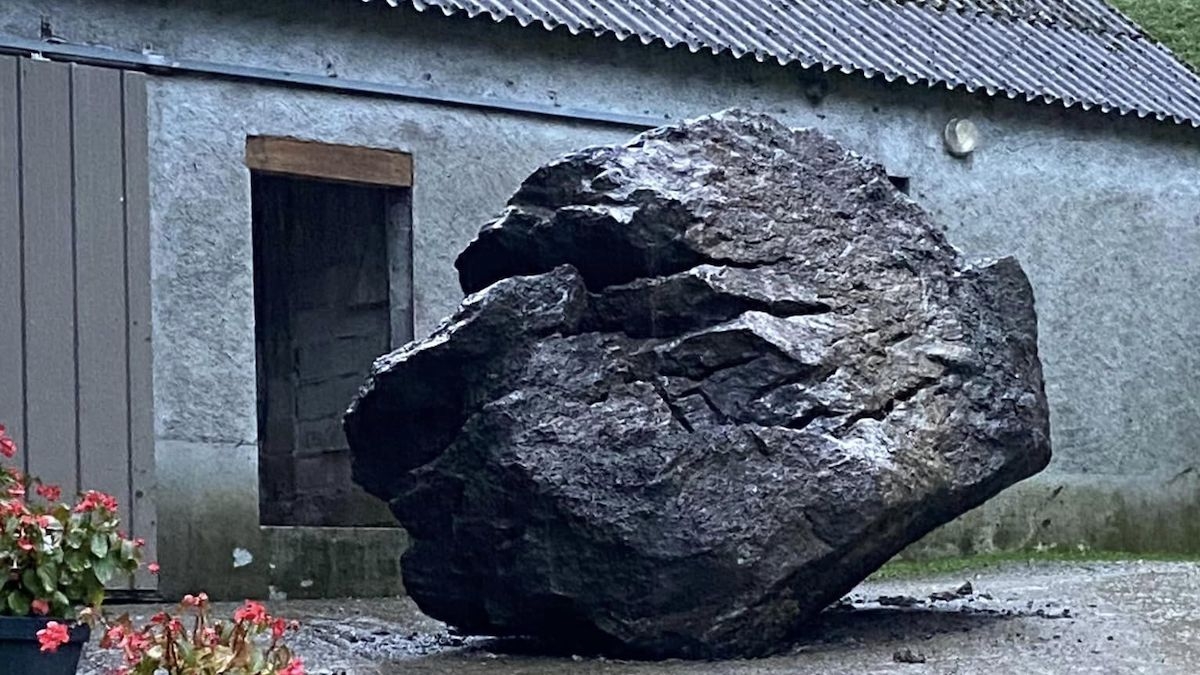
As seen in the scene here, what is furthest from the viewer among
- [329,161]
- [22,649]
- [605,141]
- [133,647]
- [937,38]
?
[937,38]

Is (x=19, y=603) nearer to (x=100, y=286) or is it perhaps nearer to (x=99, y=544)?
(x=99, y=544)

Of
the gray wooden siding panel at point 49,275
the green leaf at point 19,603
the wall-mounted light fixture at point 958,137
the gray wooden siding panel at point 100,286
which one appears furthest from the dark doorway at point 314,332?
the green leaf at point 19,603

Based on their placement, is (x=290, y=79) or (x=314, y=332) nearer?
(x=290, y=79)

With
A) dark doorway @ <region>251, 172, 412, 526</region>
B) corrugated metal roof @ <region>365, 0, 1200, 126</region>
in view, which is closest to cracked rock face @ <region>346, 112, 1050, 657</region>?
corrugated metal roof @ <region>365, 0, 1200, 126</region>

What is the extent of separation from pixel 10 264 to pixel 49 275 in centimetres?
15

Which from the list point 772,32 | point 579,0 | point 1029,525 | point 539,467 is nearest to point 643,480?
point 539,467

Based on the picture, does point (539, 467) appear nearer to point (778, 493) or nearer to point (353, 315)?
point (778, 493)

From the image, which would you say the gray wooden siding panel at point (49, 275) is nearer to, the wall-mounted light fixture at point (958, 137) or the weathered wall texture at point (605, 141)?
the weathered wall texture at point (605, 141)

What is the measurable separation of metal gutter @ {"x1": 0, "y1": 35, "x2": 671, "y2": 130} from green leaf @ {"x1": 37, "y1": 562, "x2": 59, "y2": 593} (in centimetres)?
354

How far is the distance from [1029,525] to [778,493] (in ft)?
18.3

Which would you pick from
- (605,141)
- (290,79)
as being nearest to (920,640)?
(290,79)

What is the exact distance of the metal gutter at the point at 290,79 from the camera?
763 centimetres

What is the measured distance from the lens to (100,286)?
7441 millimetres

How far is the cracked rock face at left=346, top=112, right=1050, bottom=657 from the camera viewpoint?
564 centimetres
